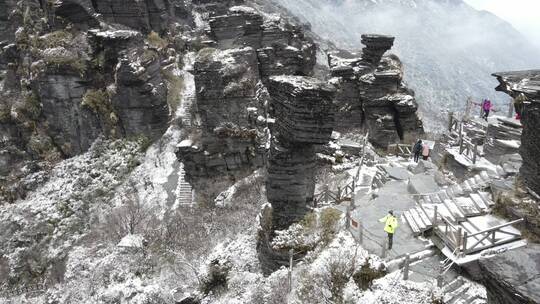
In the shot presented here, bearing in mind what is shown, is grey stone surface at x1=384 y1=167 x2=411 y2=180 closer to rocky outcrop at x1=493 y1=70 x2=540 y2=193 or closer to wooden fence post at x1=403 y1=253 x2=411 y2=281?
rocky outcrop at x1=493 y1=70 x2=540 y2=193

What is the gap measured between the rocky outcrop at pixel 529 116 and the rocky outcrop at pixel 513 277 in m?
7.75

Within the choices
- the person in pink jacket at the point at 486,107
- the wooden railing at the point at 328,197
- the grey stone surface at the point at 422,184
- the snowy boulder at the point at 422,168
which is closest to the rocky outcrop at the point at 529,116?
the grey stone surface at the point at 422,184

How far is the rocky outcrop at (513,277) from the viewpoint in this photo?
26.3 feet

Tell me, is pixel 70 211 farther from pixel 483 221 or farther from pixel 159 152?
pixel 483 221

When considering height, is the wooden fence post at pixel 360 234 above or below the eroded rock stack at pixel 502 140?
below

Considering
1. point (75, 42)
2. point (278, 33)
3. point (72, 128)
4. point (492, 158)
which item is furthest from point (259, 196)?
point (75, 42)

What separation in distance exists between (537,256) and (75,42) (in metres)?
43.1

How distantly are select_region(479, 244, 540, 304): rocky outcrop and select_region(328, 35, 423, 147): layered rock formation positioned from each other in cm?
2810

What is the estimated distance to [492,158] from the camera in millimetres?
23562

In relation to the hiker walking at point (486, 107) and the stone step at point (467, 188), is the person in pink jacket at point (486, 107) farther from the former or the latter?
the stone step at point (467, 188)

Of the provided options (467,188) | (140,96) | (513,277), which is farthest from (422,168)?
(140,96)

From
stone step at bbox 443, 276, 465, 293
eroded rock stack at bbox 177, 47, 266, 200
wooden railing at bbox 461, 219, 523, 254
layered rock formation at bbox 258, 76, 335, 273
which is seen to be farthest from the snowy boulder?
stone step at bbox 443, 276, 465, 293

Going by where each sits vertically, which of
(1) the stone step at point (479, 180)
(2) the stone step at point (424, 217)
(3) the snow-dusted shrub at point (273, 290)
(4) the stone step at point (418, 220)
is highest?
(1) the stone step at point (479, 180)

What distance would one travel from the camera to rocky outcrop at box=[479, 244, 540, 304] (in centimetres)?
801
